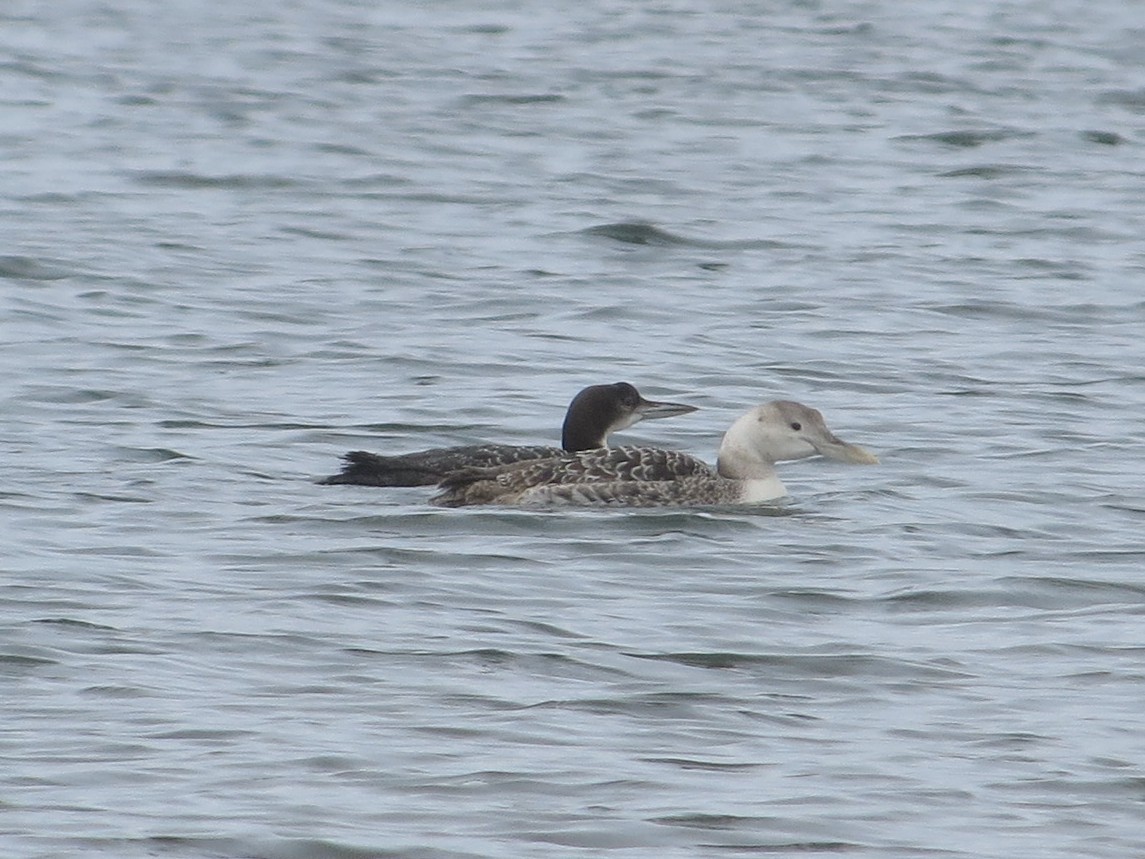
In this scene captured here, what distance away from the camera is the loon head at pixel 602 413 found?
999 cm

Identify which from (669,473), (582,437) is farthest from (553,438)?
(669,473)

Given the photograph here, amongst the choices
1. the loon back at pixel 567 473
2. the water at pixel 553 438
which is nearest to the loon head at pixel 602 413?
the loon back at pixel 567 473

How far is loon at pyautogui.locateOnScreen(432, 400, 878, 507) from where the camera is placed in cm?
918

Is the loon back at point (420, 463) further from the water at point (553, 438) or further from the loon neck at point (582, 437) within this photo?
the loon neck at point (582, 437)

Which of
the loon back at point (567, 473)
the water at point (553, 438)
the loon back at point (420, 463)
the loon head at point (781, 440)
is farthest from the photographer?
the loon head at point (781, 440)

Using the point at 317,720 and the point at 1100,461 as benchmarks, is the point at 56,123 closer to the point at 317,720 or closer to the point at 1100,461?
the point at 1100,461

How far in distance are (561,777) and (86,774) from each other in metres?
1.04

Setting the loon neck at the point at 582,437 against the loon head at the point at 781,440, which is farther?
the loon neck at the point at 582,437

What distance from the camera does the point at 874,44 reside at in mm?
27125

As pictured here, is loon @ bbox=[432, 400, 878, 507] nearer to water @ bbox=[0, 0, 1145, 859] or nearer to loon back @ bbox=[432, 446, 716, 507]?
loon back @ bbox=[432, 446, 716, 507]

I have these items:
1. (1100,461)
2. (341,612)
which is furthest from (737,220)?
(341,612)

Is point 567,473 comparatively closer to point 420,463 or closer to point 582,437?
point 420,463

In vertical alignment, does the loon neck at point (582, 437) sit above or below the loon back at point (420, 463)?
below

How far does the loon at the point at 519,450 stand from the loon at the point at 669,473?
0.13 meters
